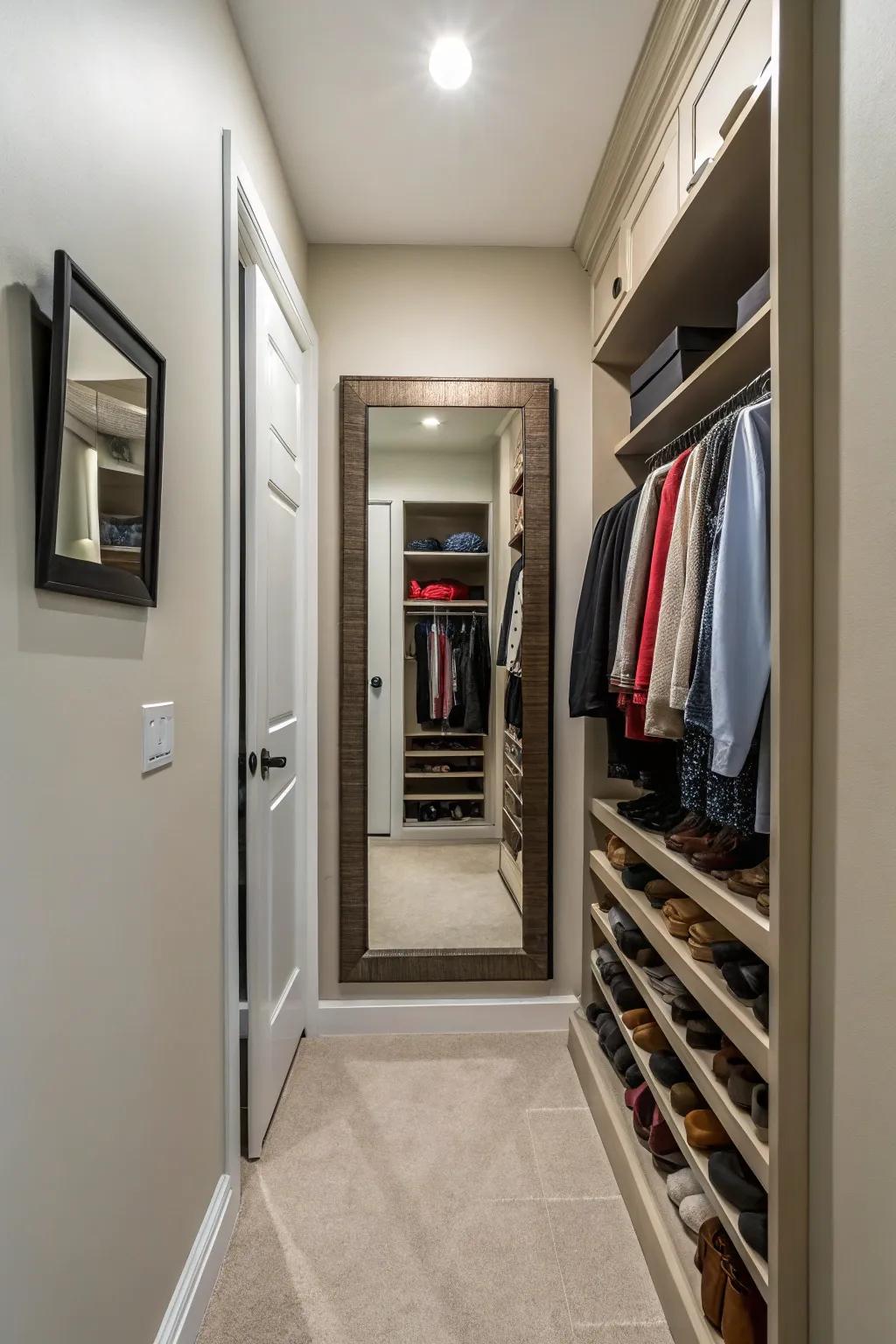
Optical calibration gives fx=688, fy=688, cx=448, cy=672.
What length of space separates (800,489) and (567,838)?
5.29 ft

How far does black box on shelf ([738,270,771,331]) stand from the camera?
1188 millimetres

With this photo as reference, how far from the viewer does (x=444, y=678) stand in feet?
Result: 7.84

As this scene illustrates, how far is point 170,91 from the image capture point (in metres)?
1.18

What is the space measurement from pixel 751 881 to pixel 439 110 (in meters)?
1.98

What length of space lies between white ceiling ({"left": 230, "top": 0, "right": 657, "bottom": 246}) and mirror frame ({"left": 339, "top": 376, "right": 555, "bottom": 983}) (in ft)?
1.62

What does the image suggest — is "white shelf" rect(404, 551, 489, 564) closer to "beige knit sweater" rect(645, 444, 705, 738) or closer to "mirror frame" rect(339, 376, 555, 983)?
"mirror frame" rect(339, 376, 555, 983)

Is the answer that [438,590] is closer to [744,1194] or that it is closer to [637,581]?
[637,581]

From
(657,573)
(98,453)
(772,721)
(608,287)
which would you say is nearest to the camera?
(98,453)

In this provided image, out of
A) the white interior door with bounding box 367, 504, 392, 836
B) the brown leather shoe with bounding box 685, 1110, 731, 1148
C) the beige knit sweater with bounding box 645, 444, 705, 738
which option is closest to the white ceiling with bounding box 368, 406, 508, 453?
the white interior door with bounding box 367, 504, 392, 836

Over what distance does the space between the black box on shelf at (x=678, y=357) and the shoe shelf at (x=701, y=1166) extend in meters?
1.61

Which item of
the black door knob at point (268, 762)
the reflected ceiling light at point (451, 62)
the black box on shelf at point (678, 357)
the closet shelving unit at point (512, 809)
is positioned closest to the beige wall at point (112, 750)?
the black door knob at point (268, 762)

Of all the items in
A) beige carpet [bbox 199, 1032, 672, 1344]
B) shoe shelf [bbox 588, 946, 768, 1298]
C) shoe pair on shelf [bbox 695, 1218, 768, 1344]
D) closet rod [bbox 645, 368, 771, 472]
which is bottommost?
beige carpet [bbox 199, 1032, 672, 1344]

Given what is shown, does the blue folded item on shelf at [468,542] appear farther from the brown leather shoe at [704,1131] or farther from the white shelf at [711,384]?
the brown leather shoe at [704,1131]

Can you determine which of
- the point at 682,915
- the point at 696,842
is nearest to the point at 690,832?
the point at 696,842
